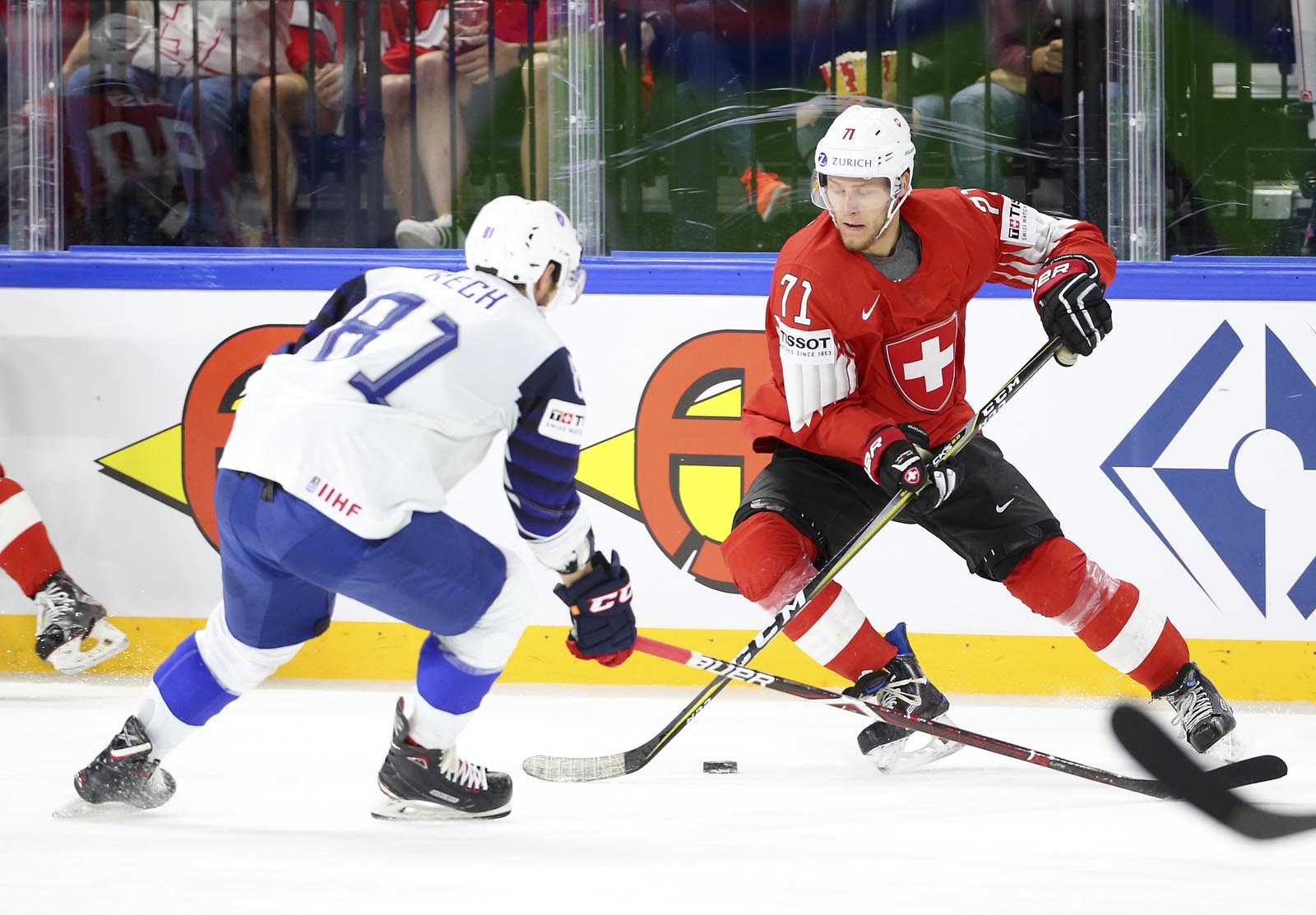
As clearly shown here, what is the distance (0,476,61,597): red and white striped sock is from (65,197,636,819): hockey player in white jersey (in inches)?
42.5

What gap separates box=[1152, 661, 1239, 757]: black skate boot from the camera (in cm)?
263

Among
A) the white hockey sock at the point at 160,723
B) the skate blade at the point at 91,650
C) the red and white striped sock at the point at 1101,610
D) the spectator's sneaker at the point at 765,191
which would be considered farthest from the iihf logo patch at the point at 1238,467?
the skate blade at the point at 91,650

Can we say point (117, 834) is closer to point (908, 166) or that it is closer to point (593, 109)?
point (908, 166)

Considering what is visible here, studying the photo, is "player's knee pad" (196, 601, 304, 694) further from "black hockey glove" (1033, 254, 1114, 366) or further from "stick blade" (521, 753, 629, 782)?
"black hockey glove" (1033, 254, 1114, 366)

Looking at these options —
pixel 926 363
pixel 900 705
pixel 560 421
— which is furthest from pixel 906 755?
pixel 560 421

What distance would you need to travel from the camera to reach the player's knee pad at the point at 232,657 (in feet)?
7.63

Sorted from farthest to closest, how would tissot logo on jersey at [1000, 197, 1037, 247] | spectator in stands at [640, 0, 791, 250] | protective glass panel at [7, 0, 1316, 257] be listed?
spectator in stands at [640, 0, 791, 250] < protective glass panel at [7, 0, 1316, 257] < tissot logo on jersey at [1000, 197, 1037, 247]

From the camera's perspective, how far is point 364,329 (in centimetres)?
221

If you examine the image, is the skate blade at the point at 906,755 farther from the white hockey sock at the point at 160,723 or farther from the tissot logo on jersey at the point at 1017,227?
the white hockey sock at the point at 160,723

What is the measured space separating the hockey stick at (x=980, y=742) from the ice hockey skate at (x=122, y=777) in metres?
0.82

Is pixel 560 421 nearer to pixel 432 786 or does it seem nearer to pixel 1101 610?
pixel 432 786

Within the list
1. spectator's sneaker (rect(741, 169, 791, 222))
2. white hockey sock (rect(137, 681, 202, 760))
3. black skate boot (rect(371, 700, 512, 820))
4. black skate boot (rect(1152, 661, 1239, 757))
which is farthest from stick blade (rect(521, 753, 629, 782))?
spectator's sneaker (rect(741, 169, 791, 222))

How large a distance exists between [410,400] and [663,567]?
53.6 inches

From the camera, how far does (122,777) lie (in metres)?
2.40
